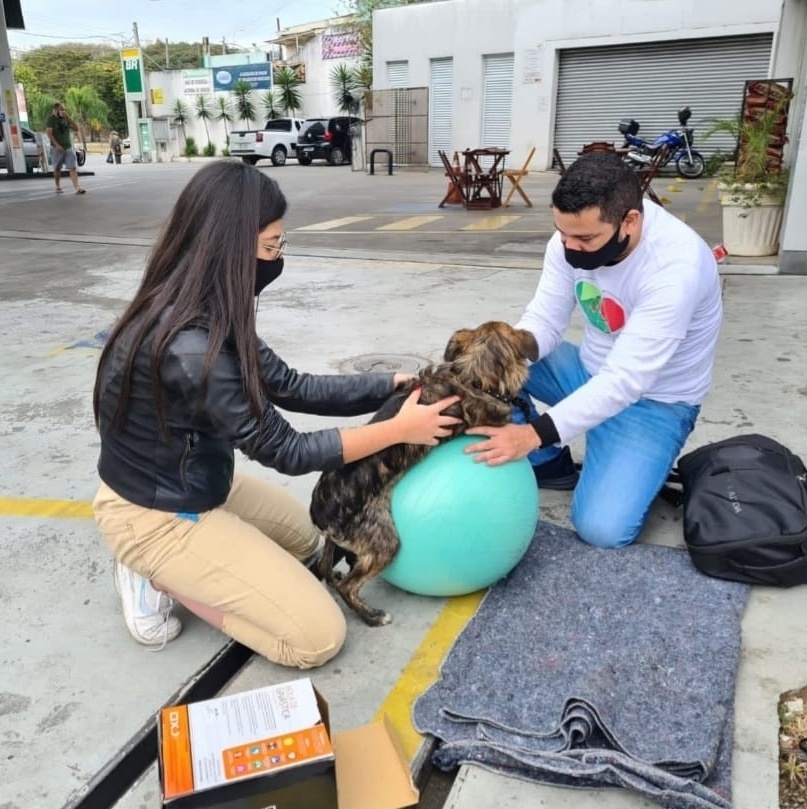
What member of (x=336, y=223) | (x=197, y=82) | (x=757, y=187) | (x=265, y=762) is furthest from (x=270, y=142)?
(x=265, y=762)

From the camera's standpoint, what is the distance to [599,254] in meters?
2.86

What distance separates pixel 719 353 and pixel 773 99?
5477mm

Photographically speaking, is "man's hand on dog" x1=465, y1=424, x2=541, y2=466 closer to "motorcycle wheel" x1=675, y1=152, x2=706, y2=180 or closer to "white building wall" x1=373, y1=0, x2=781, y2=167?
"motorcycle wheel" x1=675, y1=152, x2=706, y2=180

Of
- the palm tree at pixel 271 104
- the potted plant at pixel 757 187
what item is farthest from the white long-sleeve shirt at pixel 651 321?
the palm tree at pixel 271 104

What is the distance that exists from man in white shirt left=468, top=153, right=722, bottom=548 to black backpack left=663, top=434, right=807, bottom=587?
0.20 meters

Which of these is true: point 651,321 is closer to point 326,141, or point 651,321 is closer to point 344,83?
point 326,141

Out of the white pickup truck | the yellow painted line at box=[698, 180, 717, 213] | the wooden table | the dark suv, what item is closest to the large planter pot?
the yellow painted line at box=[698, 180, 717, 213]

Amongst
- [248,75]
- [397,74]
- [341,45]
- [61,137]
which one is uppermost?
[341,45]

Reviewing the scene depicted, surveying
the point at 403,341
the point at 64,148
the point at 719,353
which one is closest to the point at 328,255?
the point at 403,341

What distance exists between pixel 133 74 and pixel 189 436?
49.0m

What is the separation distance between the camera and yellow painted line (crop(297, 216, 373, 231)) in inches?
475

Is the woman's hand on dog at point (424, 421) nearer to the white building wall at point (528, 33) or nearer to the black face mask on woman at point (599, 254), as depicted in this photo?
the black face mask on woman at point (599, 254)

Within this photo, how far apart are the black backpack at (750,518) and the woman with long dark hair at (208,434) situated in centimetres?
113

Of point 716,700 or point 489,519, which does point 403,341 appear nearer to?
point 489,519
